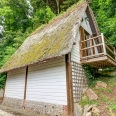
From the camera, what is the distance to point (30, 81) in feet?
29.8

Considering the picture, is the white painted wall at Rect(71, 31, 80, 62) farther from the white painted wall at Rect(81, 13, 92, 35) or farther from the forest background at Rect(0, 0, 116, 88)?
the forest background at Rect(0, 0, 116, 88)


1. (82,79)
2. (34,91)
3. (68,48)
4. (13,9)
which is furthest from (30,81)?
(13,9)

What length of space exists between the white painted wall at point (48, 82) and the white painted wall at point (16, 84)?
42.6 inches

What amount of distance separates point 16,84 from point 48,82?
167 inches

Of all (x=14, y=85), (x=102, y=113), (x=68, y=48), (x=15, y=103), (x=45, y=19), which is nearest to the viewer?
(x=102, y=113)

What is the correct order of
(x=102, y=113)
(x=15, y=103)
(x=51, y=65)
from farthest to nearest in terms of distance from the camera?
1. (x=15, y=103)
2. (x=51, y=65)
3. (x=102, y=113)

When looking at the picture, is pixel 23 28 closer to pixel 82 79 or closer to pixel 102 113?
pixel 82 79

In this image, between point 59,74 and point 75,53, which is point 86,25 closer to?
point 75,53

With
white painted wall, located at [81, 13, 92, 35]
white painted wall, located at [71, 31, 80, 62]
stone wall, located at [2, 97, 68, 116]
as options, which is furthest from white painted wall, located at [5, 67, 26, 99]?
white painted wall, located at [81, 13, 92, 35]

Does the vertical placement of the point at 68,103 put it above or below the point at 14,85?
below


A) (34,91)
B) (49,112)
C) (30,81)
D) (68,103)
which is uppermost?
(30,81)

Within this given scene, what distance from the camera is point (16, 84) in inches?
424

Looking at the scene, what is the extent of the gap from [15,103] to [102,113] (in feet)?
22.7

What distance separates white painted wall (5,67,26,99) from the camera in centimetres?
1001
